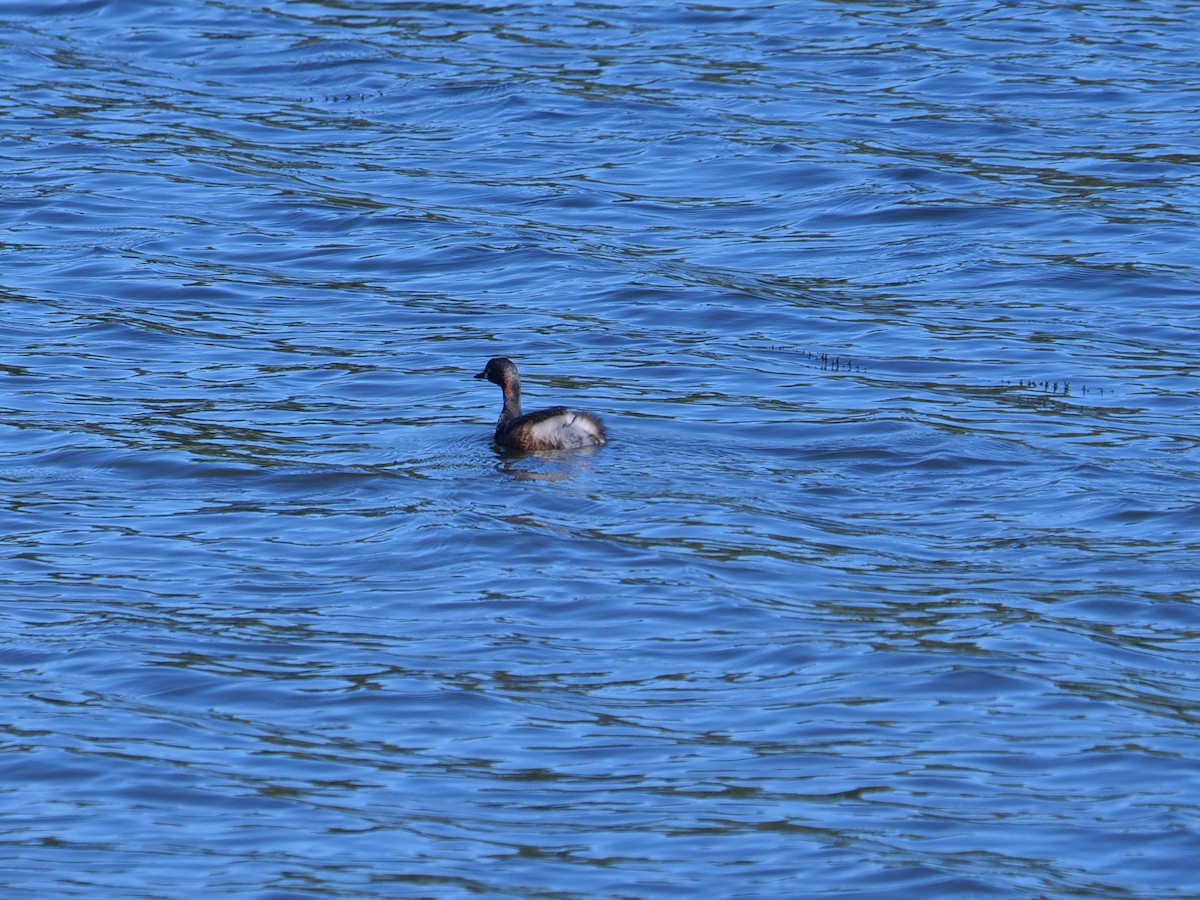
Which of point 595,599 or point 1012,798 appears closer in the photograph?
point 1012,798

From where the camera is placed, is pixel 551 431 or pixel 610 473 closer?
pixel 610 473

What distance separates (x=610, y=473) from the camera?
12539 millimetres

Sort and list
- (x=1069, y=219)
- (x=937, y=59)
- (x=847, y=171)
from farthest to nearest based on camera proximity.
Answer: (x=937, y=59)
(x=847, y=171)
(x=1069, y=219)

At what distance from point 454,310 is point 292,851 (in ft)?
29.8

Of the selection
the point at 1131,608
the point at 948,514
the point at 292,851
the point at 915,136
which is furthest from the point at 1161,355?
the point at 292,851

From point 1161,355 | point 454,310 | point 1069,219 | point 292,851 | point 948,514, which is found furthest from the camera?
point 1069,219

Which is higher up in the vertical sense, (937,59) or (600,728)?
(937,59)

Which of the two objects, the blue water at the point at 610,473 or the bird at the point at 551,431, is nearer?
the blue water at the point at 610,473

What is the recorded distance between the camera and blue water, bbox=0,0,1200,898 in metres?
8.21

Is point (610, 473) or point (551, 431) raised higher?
point (551, 431)

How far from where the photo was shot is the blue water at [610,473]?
8.21 m

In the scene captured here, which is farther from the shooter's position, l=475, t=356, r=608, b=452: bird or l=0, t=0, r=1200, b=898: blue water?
l=475, t=356, r=608, b=452: bird

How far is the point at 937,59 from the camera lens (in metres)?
24.2

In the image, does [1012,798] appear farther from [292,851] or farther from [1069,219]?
[1069,219]
